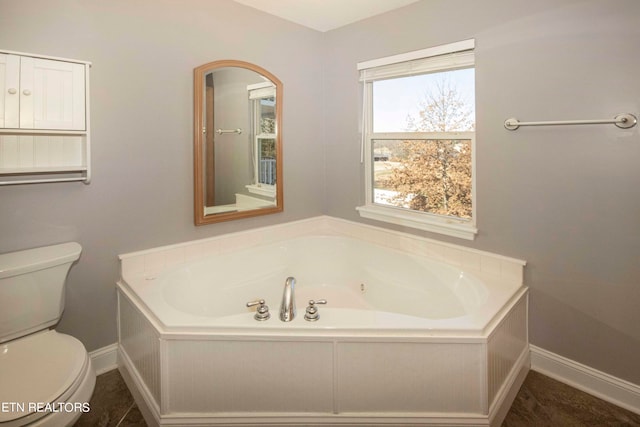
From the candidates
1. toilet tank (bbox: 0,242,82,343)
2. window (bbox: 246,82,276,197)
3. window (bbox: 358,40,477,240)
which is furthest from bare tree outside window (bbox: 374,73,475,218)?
toilet tank (bbox: 0,242,82,343)

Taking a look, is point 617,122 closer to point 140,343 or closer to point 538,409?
point 538,409

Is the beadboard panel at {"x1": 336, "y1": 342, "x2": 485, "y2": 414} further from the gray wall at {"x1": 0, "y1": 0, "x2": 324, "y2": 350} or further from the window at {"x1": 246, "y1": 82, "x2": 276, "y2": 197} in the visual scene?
the window at {"x1": 246, "y1": 82, "x2": 276, "y2": 197}

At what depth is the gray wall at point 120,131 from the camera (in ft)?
5.95

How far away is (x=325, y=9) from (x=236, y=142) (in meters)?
1.17

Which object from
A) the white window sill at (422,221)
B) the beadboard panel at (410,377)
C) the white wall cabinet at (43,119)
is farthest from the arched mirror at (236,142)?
the beadboard panel at (410,377)

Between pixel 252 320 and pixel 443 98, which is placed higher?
pixel 443 98

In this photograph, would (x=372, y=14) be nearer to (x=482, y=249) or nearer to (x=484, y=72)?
(x=484, y=72)

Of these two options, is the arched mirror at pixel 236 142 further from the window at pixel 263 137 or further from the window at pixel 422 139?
the window at pixel 422 139

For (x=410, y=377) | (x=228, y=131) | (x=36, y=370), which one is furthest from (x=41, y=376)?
(x=228, y=131)

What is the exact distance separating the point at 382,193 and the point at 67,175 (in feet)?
6.93

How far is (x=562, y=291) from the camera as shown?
2002 millimetres

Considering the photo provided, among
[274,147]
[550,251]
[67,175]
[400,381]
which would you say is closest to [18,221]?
[67,175]

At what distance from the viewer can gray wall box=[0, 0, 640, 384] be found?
1768 mm

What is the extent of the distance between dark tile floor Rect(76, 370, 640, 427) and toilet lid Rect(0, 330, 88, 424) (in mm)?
464
